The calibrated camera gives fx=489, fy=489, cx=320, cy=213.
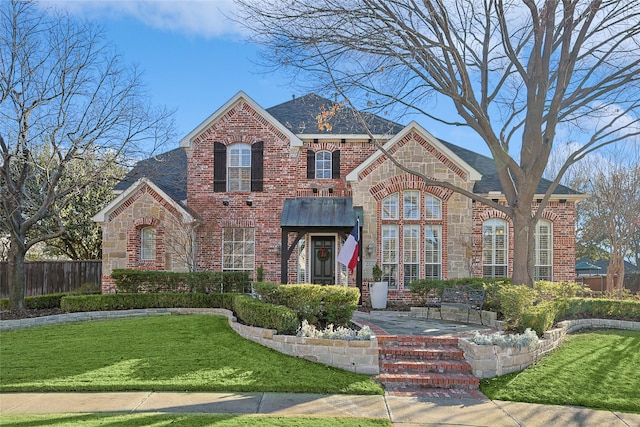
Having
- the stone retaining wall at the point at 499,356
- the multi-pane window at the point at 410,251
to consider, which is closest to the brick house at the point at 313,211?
the multi-pane window at the point at 410,251

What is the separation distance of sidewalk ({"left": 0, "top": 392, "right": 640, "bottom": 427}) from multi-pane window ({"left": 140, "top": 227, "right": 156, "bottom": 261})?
Result: 10.1 m

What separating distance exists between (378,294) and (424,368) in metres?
6.89

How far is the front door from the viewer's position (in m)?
17.9

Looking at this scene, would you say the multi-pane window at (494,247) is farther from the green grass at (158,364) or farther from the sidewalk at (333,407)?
the sidewalk at (333,407)

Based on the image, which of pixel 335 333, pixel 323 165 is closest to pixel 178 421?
pixel 335 333

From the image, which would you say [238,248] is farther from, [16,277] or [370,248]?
[16,277]

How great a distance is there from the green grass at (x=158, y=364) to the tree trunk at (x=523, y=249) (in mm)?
6769

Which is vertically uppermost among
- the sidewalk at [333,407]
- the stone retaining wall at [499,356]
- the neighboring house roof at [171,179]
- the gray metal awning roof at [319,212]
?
the neighboring house roof at [171,179]

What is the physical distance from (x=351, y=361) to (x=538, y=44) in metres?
9.48

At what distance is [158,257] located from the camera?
17.4 metres

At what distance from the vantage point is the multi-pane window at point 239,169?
18219mm

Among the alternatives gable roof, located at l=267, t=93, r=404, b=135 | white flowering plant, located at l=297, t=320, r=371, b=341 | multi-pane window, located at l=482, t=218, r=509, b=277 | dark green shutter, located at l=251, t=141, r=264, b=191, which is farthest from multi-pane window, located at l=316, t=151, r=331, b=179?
white flowering plant, located at l=297, t=320, r=371, b=341

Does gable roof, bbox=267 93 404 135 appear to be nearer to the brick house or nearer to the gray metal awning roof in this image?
the brick house

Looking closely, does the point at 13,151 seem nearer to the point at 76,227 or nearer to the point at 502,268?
the point at 76,227
